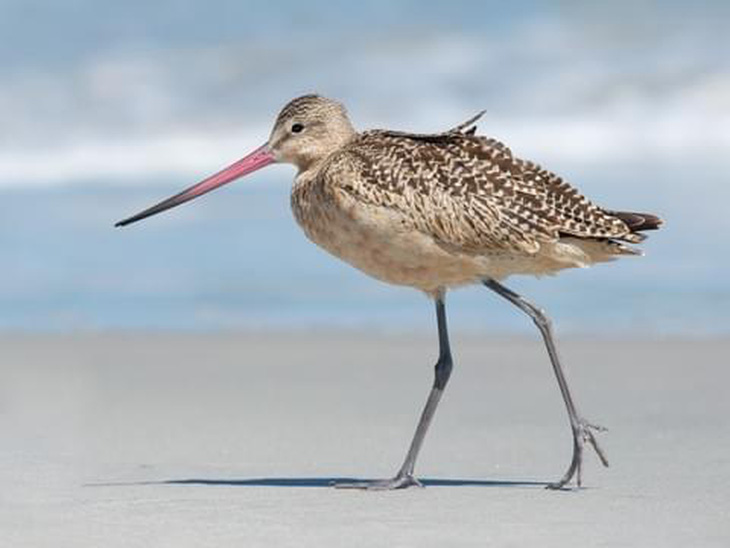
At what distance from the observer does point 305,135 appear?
8742 millimetres

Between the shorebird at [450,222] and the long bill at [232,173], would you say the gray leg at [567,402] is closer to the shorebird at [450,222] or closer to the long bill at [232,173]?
the shorebird at [450,222]

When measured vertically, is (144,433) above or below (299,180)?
below

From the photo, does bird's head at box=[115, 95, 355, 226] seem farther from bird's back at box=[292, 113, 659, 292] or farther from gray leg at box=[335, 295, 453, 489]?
gray leg at box=[335, 295, 453, 489]

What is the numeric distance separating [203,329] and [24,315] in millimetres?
1982

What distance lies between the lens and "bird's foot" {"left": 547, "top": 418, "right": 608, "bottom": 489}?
7.74 m

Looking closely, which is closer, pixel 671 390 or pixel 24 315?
pixel 671 390

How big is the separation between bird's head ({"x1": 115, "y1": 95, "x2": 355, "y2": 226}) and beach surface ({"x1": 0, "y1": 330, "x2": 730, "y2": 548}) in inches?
51.0

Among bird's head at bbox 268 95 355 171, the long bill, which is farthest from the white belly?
the long bill

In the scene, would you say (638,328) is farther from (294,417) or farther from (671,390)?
(294,417)

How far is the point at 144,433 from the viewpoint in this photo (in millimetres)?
9445

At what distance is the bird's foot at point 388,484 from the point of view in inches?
304

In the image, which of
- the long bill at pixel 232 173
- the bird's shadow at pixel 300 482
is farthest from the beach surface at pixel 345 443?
the long bill at pixel 232 173

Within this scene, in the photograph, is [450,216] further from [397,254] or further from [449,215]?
[397,254]

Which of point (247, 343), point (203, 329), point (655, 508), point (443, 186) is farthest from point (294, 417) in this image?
point (203, 329)
